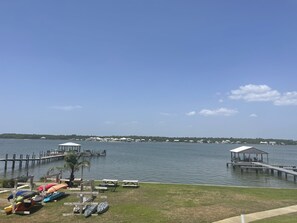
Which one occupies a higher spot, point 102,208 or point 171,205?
point 102,208

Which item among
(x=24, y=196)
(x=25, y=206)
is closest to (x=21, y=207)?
(x=25, y=206)

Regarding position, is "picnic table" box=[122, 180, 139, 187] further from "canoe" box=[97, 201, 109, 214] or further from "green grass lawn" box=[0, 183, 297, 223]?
"canoe" box=[97, 201, 109, 214]

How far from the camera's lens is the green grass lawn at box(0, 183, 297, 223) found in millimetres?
13719

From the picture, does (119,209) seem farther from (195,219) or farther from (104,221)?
(195,219)

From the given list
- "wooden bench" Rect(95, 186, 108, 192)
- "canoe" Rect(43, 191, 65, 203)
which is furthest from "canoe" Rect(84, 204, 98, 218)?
"wooden bench" Rect(95, 186, 108, 192)

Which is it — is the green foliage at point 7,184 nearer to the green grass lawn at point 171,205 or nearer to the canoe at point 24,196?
the green grass lawn at point 171,205

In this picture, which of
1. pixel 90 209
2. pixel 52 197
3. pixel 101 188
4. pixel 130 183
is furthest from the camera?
pixel 130 183

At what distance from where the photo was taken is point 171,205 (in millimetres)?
16484

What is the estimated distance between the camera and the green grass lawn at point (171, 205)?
540 inches

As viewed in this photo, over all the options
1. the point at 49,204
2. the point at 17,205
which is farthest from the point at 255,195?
the point at 17,205

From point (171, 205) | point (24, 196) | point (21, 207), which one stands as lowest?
point (171, 205)

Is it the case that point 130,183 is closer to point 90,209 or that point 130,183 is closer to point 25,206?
point 90,209

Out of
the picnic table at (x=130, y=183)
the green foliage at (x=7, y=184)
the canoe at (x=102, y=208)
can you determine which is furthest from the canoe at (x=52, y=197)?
the green foliage at (x=7, y=184)

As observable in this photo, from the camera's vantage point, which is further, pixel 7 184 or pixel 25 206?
pixel 7 184
